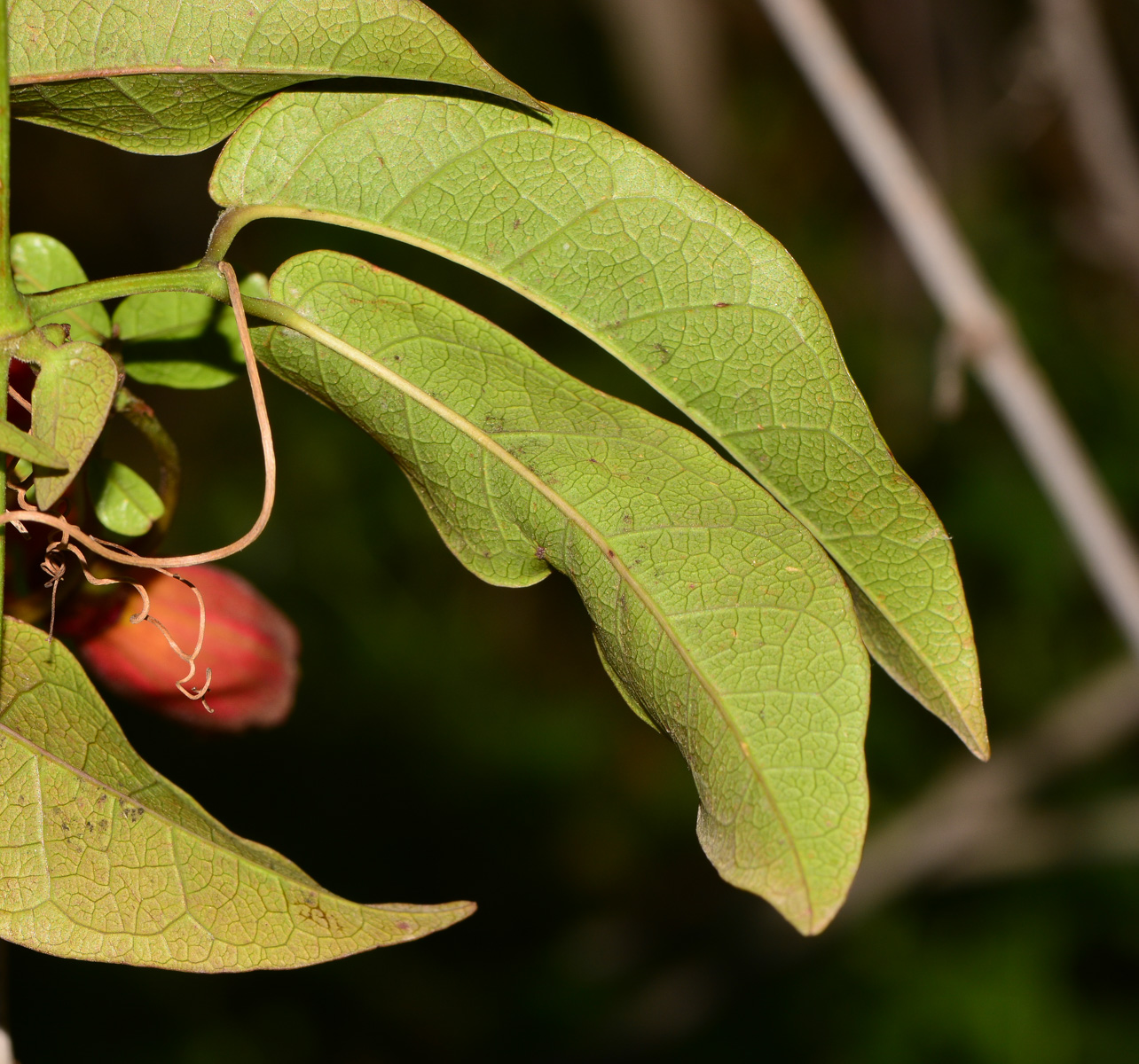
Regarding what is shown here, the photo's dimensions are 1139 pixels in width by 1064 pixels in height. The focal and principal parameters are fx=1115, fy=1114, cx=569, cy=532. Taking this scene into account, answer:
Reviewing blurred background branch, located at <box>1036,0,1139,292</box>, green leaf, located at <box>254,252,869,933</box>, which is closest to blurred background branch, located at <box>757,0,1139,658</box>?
blurred background branch, located at <box>1036,0,1139,292</box>

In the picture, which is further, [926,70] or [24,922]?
[926,70]

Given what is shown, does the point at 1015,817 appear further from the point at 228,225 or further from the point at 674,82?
the point at 674,82

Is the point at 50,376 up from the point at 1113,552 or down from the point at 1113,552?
up

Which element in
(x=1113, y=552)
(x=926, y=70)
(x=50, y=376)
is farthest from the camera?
(x=926, y=70)

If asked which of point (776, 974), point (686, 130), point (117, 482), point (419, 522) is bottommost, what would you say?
point (776, 974)

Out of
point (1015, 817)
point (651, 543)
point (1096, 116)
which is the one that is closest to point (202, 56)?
point (651, 543)

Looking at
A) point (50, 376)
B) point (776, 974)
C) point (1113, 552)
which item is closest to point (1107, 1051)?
point (776, 974)

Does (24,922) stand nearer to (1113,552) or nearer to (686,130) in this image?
(1113,552)

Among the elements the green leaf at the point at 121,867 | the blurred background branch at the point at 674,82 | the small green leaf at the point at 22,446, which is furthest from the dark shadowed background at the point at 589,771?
the small green leaf at the point at 22,446

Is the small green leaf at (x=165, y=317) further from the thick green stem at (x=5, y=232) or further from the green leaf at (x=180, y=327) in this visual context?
the thick green stem at (x=5, y=232)
